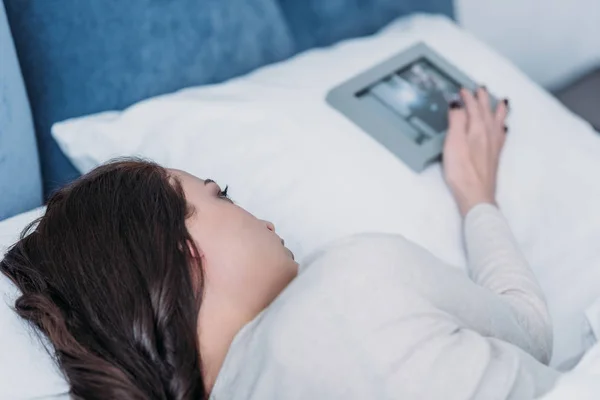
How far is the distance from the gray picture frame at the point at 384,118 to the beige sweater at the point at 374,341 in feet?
1.05

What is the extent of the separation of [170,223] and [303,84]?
46 centimetres

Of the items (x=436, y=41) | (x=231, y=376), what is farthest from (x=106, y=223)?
(x=436, y=41)

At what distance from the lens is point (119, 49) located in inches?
40.8

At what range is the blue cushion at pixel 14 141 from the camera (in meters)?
0.93

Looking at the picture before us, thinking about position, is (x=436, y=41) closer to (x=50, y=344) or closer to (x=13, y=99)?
(x=13, y=99)

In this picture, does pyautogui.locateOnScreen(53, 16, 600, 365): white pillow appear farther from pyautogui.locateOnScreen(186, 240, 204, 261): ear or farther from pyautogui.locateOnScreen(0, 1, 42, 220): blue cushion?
pyautogui.locateOnScreen(186, 240, 204, 261): ear

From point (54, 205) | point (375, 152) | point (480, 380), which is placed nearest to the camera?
point (480, 380)

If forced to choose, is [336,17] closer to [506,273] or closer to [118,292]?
[506,273]

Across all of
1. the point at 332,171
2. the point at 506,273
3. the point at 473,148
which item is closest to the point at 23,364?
the point at 332,171

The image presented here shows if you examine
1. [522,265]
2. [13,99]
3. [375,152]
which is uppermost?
[13,99]

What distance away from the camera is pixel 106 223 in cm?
72

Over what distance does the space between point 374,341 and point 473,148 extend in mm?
497

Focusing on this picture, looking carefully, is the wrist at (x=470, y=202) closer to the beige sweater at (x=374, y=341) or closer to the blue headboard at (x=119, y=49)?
the beige sweater at (x=374, y=341)

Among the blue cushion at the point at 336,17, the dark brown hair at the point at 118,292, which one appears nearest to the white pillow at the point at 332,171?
the blue cushion at the point at 336,17
